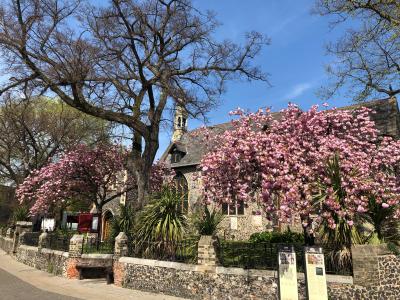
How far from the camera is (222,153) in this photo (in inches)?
456

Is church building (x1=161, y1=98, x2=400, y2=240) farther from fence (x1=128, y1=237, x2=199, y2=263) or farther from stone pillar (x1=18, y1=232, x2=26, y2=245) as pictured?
stone pillar (x1=18, y1=232, x2=26, y2=245)

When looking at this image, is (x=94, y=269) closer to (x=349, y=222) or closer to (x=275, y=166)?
(x=275, y=166)

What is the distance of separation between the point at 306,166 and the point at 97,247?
11.0 metres

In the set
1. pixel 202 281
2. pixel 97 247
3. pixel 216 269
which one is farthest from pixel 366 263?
pixel 97 247

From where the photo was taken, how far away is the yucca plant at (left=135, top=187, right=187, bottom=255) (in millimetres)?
13203

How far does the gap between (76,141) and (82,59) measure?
1773 cm

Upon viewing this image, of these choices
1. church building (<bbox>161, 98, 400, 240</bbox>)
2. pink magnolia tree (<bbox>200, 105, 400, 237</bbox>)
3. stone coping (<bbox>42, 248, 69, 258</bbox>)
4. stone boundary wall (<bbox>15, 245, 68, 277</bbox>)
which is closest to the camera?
pink magnolia tree (<bbox>200, 105, 400, 237</bbox>)

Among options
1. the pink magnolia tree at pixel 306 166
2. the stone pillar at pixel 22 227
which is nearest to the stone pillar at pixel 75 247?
the pink magnolia tree at pixel 306 166

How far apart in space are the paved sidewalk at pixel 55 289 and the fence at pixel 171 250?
1.37 m

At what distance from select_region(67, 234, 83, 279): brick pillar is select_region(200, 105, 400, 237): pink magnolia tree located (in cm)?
732

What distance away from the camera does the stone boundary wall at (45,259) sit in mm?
17031

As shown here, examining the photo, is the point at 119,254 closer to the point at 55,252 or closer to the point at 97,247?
the point at 97,247

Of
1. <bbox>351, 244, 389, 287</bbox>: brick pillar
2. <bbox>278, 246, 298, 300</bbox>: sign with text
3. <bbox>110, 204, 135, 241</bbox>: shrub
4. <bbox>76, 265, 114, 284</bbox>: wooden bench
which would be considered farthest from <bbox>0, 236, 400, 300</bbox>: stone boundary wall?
<bbox>110, 204, 135, 241</bbox>: shrub

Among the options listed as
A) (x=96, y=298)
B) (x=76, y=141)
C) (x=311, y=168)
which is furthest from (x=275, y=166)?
(x=76, y=141)
